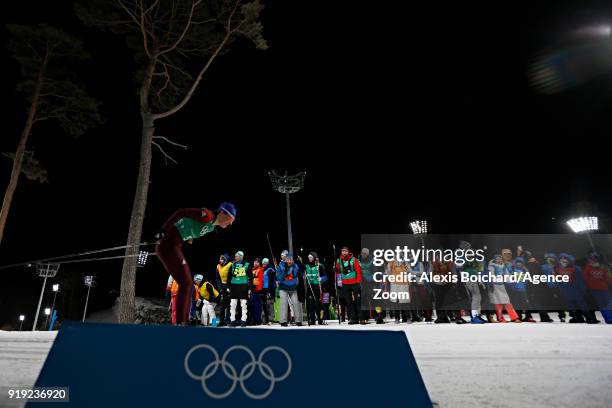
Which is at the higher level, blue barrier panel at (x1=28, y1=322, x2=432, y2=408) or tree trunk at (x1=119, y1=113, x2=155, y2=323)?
tree trunk at (x1=119, y1=113, x2=155, y2=323)

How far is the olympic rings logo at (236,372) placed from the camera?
5.57 feet

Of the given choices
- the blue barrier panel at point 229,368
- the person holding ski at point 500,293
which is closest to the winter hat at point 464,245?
the person holding ski at point 500,293

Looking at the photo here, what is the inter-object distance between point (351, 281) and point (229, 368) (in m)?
8.46

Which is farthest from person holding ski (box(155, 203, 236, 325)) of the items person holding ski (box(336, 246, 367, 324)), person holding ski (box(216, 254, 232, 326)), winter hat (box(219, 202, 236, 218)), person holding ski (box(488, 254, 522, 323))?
person holding ski (box(488, 254, 522, 323))

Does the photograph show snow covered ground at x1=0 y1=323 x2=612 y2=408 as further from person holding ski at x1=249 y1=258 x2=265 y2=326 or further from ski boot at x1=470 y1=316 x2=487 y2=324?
person holding ski at x1=249 y1=258 x2=265 y2=326

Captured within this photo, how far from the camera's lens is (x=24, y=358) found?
156 inches

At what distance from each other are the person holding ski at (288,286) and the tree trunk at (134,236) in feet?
12.0

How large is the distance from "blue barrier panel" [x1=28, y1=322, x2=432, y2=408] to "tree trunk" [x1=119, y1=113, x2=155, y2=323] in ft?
19.5

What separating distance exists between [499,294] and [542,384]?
28.1ft

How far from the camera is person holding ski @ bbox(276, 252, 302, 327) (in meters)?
9.75

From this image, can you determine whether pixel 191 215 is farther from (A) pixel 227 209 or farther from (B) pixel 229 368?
(B) pixel 229 368

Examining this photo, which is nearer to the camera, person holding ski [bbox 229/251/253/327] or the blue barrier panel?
the blue barrier panel

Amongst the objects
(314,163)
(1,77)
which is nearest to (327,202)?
(314,163)

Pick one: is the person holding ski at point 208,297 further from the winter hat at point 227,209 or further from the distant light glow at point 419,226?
the distant light glow at point 419,226
